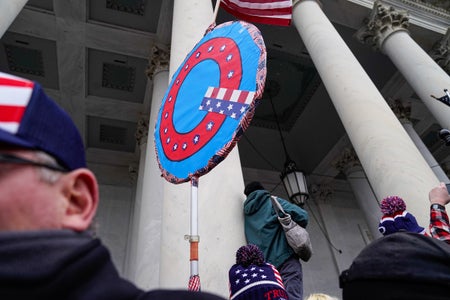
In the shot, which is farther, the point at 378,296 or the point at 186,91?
the point at 186,91

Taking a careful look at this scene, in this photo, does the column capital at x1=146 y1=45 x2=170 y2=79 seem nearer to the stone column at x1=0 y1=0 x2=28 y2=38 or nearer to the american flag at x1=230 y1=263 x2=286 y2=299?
the stone column at x1=0 y1=0 x2=28 y2=38

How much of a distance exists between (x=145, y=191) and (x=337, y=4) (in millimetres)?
7443

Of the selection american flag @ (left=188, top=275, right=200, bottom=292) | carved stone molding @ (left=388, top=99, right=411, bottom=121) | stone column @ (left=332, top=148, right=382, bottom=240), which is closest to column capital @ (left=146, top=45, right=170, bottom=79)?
american flag @ (left=188, top=275, right=200, bottom=292)

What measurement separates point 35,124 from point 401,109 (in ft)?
43.5

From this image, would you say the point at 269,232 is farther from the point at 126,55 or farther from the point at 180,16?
the point at 126,55

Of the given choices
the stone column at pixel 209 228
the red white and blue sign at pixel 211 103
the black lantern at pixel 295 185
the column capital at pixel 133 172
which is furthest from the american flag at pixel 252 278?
the column capital at pixel 133 172

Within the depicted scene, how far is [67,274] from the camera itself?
0.62 metres

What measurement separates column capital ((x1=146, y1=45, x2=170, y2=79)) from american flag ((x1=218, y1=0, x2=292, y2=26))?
3081 mm

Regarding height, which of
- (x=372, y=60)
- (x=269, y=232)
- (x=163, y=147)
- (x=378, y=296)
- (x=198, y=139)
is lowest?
(x=372, y=60)

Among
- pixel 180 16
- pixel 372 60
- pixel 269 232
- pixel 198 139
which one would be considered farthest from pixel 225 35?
pixel 372 60

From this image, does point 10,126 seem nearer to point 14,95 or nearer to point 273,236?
point 14,95

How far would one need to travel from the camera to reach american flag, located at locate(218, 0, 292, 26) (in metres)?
5.20

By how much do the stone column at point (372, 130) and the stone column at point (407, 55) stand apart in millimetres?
2006

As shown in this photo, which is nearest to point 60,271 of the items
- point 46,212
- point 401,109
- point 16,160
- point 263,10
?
point 46,212
